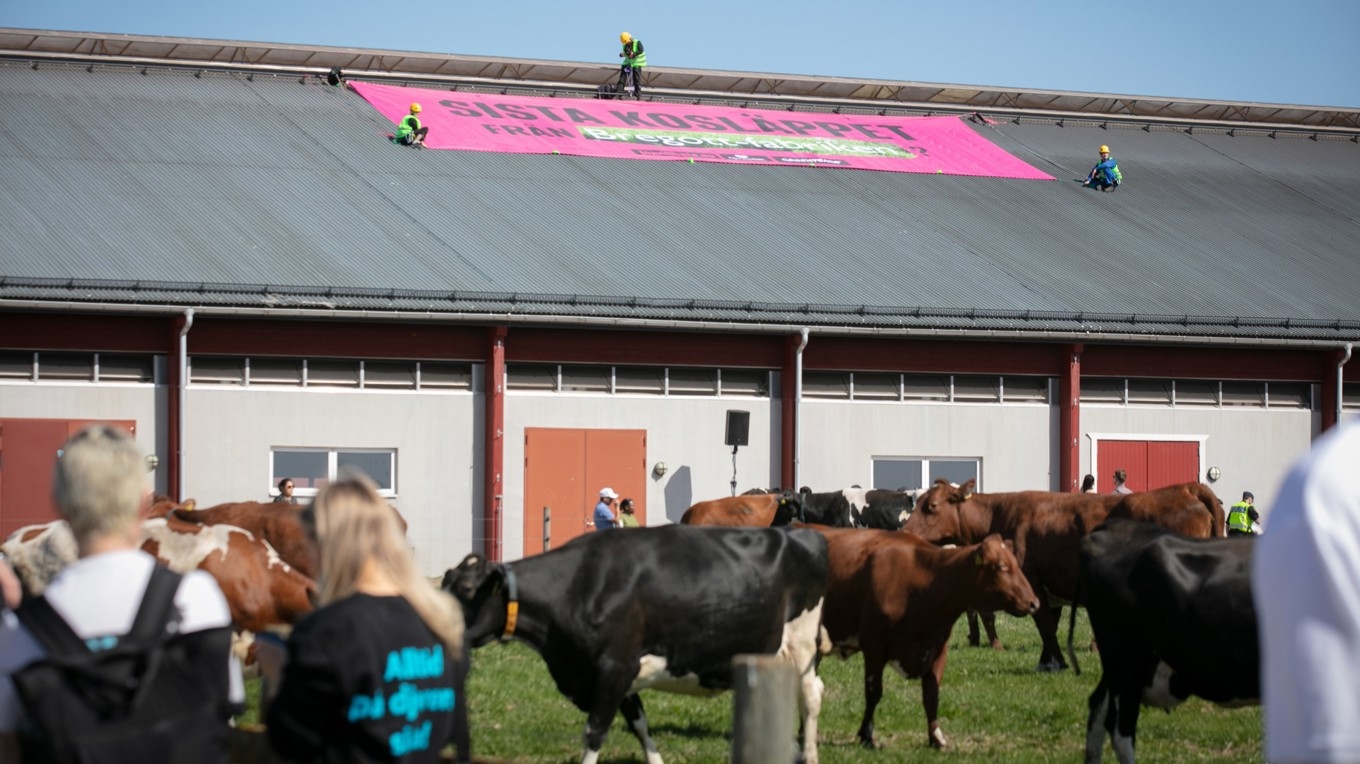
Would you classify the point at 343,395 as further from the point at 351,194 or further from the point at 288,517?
the point at 288,517

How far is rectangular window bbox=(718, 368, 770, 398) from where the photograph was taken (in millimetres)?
28766

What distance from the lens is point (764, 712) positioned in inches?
219

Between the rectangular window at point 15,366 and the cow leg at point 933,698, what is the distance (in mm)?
16827

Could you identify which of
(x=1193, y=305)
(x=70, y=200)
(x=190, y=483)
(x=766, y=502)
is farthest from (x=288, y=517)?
(x=1193, y=305)

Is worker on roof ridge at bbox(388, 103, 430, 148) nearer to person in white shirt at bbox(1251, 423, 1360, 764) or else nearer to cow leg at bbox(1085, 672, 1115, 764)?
cow leg at bbox(1085, 672, 1115, 764)

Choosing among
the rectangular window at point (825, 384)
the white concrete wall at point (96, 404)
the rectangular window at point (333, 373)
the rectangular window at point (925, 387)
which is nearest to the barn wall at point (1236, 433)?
the rectangular window at point (925, 387)

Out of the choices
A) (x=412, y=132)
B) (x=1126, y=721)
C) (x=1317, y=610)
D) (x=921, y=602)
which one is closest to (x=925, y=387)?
(x=412, y=132)

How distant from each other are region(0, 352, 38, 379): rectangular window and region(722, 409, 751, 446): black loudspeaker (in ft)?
34.1

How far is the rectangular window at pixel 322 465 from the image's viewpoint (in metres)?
26.3

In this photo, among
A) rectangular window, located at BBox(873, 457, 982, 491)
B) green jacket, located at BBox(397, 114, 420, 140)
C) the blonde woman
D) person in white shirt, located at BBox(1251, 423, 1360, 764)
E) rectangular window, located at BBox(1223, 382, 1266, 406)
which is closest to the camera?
person in white shirt, located at BBox(1251, 423, 1360, 764)

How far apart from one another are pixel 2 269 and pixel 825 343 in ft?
42.7

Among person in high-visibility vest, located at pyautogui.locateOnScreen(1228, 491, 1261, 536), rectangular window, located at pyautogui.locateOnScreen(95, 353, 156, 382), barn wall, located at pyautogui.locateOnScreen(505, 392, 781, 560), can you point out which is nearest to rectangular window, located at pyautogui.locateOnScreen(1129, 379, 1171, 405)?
person in high-visibility vest, located at pyautogui.locateOnScreen(1228, 491, 1261, 536)

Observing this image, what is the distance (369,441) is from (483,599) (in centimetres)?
1662

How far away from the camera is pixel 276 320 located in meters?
26.1
